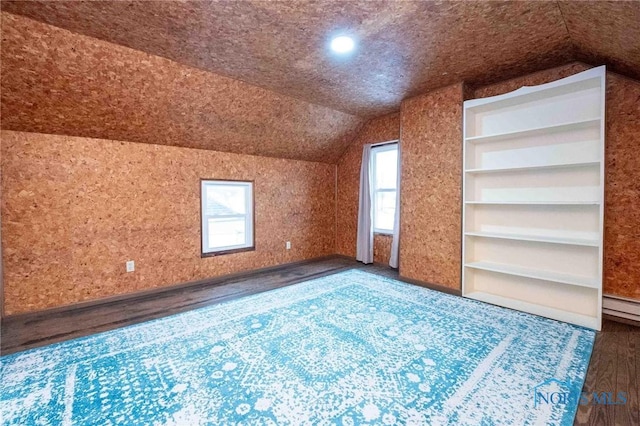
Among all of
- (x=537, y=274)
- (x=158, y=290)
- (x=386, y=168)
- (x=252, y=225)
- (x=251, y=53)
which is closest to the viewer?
(x=251, y=53)

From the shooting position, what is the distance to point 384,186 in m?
5.00

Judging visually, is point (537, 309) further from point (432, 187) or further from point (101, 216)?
point (101, 216)

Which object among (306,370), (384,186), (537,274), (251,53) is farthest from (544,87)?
(306,370)

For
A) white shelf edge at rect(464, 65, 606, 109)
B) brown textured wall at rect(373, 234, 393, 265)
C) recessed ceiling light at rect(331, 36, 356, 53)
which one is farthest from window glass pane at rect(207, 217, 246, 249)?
white shelf edge at rect(464, 65, 606, 109)

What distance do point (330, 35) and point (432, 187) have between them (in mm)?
2175

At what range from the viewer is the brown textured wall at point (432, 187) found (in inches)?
135

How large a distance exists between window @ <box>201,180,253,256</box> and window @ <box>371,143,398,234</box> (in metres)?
2.13

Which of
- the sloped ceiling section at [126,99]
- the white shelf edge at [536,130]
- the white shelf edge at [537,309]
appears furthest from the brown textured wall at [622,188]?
the sloped ceiling section at [126,99]

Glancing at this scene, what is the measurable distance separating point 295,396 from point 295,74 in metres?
2.86

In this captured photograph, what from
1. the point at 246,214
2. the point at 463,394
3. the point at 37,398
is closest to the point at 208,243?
the point at 246,214

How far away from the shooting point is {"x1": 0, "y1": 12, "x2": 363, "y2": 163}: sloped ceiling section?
227 centimetres

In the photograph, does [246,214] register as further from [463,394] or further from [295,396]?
[463,394]

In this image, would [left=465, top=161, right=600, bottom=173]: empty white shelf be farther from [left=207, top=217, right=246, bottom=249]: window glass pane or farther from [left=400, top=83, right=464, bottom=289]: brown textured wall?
[left=207, top=217, right=246, bottom=249]: window glass pane

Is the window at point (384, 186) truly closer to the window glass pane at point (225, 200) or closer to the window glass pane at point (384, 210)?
the window glass pane at point (384, 210)
